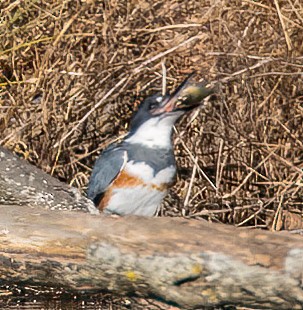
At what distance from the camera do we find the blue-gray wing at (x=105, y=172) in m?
4.18

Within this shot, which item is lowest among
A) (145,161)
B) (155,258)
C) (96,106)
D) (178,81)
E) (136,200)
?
(136,200)

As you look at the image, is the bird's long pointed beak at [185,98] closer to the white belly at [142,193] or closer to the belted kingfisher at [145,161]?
the belted kingfisher at [145,161]

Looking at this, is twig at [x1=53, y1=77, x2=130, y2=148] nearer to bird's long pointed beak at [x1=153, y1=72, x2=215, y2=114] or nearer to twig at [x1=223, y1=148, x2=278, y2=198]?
bird's long pointed beak at [x1=153, y1=72, x2=215, y2=114]

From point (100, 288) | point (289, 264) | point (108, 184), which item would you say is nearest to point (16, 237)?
point (100, 288)

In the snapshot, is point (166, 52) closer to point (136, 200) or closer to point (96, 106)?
point (96, 106)

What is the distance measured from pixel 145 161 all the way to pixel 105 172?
18 cm

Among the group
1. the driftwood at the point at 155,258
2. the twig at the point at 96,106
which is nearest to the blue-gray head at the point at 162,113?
the twig at the point at 96,106

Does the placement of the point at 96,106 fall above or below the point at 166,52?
below

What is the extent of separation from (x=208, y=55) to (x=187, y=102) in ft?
1.24

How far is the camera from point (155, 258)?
2.12 m

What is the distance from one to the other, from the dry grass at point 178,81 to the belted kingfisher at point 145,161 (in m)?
0.27

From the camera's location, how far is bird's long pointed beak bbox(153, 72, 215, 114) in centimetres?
420

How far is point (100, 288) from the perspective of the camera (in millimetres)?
2250

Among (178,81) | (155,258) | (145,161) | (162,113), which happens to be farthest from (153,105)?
(155,258)
